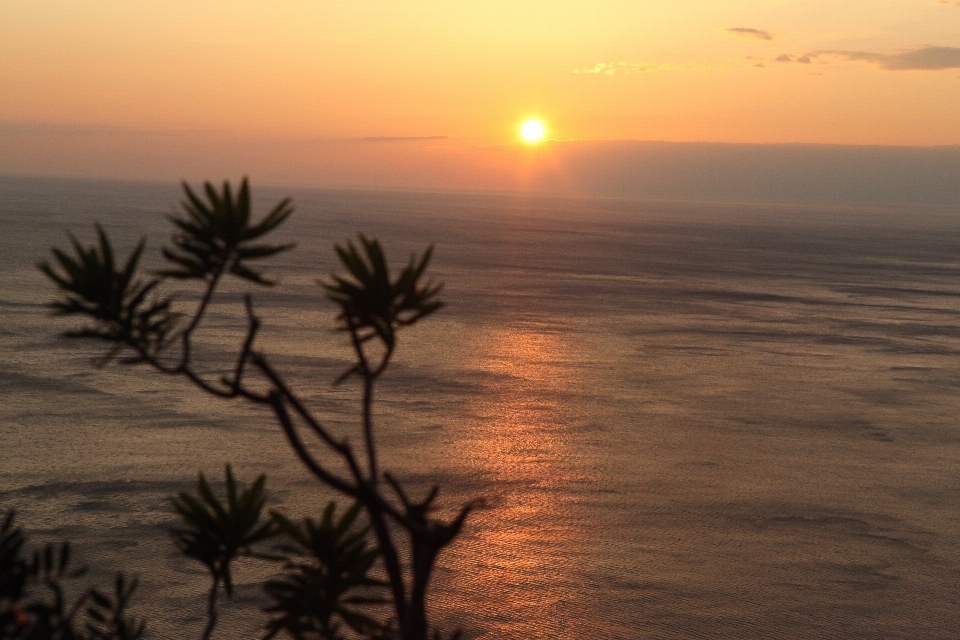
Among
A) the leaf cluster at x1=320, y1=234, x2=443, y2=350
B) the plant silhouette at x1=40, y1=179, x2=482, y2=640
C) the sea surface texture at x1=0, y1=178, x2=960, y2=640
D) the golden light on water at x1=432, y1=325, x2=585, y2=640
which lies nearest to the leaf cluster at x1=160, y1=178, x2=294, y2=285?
the plant silhouette at x1=40, y1=179, x2=482, y2=640

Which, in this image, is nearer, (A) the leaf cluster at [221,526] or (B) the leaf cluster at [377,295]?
(B) the leaf cluster at [377,295]

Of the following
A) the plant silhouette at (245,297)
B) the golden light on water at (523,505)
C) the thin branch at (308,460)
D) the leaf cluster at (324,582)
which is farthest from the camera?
the golden light on water at (523,505)

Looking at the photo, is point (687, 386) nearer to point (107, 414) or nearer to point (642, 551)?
point (642, 551)

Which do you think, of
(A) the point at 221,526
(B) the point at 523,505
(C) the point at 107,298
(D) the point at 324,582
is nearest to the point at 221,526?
(A) the point at 221,526

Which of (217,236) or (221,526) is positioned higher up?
(217,236)

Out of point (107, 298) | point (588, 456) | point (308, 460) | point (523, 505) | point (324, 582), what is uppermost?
point (107, 298)

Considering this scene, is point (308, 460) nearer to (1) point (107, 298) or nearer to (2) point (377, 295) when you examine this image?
(2) point (377, 295)

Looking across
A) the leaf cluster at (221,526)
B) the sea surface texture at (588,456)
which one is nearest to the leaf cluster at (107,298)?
the leaf cluster at (221,526)

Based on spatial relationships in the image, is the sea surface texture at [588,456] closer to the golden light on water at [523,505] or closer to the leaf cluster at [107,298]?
the golden light on water at [523,505]
